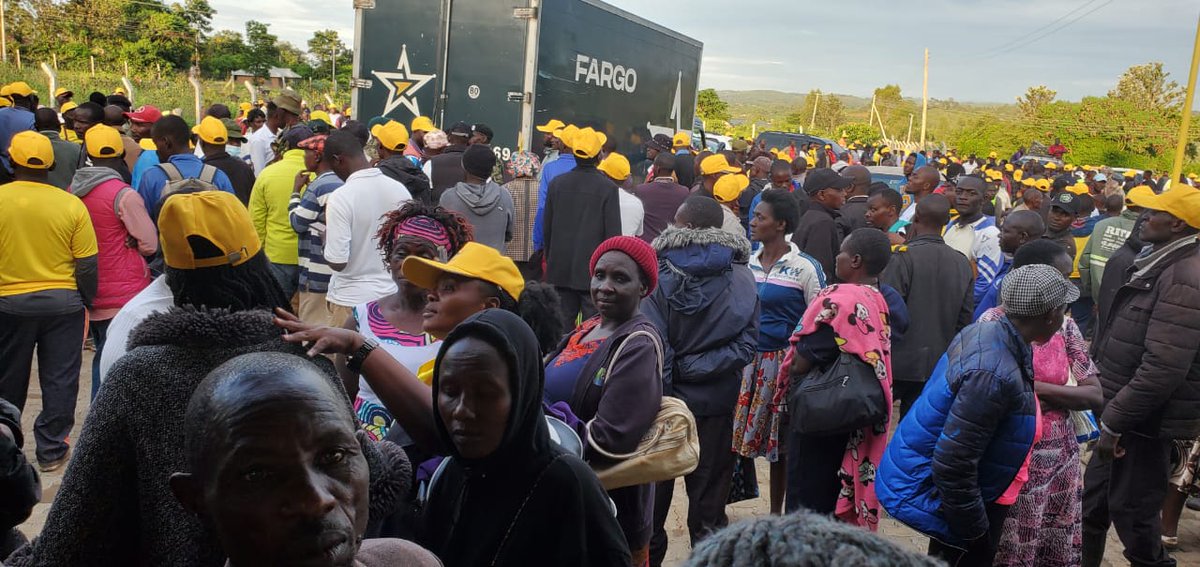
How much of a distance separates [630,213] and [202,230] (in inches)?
219

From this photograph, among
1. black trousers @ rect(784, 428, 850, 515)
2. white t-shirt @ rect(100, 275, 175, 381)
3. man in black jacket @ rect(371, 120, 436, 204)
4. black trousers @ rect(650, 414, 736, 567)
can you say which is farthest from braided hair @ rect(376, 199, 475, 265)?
man in black jacket @ rect(371, 120, 436, 204)

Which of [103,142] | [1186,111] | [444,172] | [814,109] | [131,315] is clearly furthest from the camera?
[814,109]

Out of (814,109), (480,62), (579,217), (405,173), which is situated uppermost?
(814,109)

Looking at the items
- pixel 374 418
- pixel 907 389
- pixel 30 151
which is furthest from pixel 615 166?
pixel 374 418

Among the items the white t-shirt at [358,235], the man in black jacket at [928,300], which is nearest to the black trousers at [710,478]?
the man in black jacket at [928,300]

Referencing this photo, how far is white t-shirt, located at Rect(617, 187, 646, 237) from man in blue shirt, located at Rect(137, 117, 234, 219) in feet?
10.5

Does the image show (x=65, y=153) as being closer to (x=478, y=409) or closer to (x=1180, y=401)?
(x=478, y=409)

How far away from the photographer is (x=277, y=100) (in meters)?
A: 9.59

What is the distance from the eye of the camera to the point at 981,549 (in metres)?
3.56

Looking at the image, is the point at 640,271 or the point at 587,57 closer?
the point at 640,271

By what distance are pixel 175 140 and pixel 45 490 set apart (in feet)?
9.34

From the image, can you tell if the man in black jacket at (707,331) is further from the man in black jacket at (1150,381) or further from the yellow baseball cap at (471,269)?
the man in black jacket at (1150,381)

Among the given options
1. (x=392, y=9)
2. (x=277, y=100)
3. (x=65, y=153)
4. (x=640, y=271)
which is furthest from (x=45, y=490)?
(x=392, y=9)

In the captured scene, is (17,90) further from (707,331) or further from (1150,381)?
(1150,381)
